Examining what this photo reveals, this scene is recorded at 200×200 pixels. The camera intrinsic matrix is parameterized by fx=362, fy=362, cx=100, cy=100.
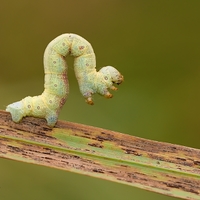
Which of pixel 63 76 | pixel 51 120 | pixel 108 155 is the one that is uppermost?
pixel 63 76

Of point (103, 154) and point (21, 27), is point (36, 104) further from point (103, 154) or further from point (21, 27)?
point (21, 27)

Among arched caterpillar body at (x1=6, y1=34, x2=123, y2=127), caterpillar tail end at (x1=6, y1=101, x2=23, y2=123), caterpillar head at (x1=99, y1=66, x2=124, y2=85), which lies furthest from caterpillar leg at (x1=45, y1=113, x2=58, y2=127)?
caterpillar head at (x1=99, y1=66, x2=124, y2=85)

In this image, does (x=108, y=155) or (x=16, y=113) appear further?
(x=16, y=113)

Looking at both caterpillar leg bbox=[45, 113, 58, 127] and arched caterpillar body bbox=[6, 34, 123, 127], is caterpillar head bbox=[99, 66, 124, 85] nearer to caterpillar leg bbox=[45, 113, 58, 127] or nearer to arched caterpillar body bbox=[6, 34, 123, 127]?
arched caterpillar body bbox=[6, 34, 123, 127]

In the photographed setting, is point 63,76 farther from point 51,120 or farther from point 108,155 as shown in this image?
point 108,155

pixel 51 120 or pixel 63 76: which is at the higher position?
pixel 63 76

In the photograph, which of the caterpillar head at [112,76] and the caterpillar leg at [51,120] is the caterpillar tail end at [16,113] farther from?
the caterpillar head at [112,76]

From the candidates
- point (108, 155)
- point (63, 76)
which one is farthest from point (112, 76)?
point (108, 155)

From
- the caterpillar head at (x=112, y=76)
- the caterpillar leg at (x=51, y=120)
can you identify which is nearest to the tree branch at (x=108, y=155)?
the caterpillar leg at (x=51, y=120)
